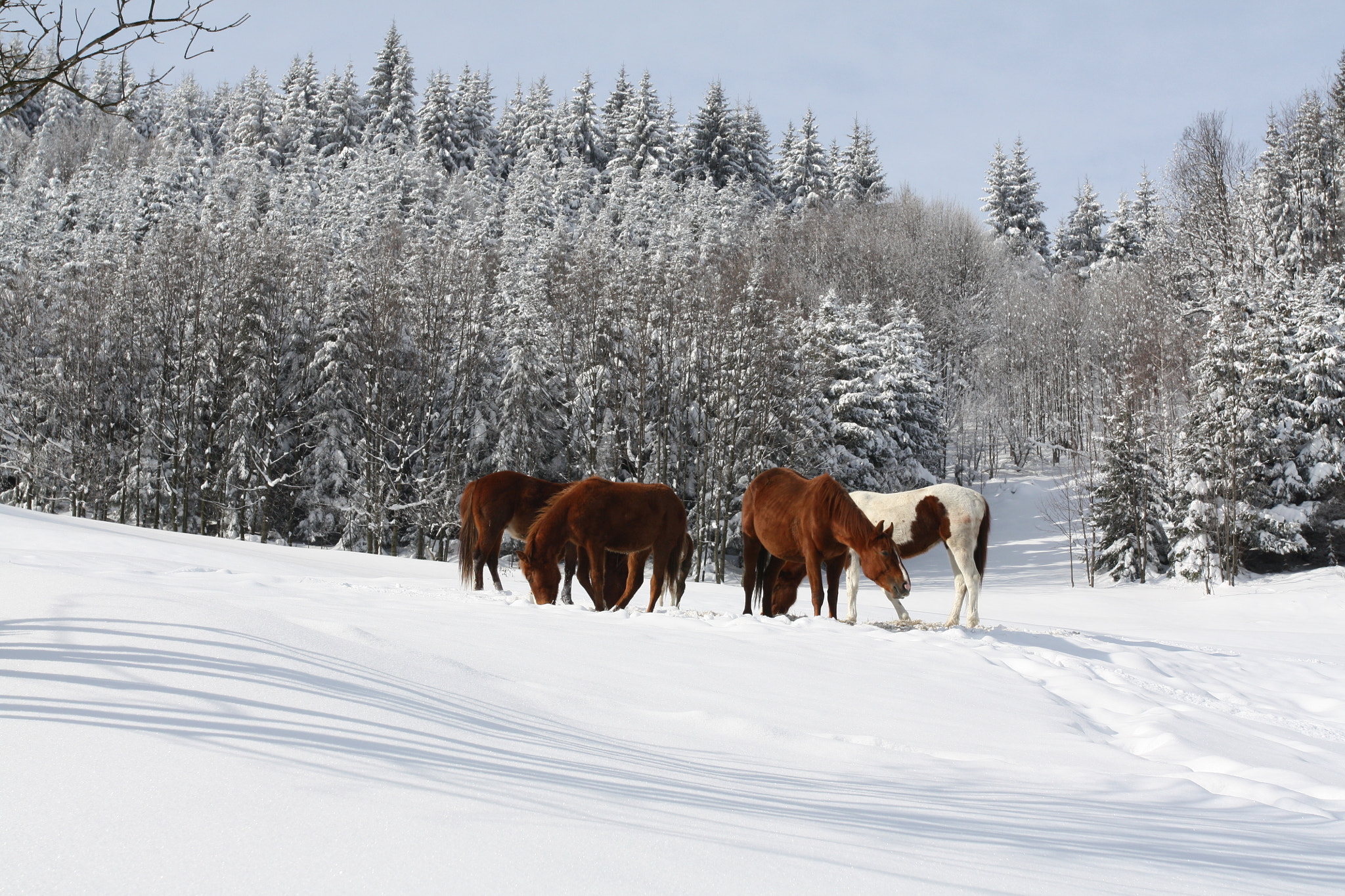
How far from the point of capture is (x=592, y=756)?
2.96 m

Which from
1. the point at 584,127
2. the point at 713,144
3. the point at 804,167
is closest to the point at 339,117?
the point at 584,127

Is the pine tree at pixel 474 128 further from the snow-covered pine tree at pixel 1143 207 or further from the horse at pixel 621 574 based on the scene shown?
the horse at pixel 621 574

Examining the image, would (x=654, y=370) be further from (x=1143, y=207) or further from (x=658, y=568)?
(x=1143, y=207)

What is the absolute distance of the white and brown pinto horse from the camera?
9.12 m

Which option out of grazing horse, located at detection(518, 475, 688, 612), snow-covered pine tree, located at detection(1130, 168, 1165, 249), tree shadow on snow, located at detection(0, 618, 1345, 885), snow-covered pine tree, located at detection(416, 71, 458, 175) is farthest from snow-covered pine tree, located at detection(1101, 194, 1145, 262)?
tree shadow on snow, located at detection(0, 618, 1345, 885)

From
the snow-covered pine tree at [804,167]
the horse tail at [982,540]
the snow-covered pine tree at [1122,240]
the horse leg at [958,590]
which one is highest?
the snow-covered pine tree at [804,167]

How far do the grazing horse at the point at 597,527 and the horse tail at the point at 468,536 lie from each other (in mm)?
650

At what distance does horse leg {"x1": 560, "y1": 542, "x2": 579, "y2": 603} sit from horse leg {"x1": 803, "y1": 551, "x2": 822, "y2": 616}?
8.20ft

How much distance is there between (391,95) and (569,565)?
296 ft

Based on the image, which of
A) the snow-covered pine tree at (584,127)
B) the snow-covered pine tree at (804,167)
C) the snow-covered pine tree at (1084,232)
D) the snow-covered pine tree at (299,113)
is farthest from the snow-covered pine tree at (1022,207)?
the snow-covered pine tree at (299,113)

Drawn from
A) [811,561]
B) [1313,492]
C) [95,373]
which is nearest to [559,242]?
[95,373]

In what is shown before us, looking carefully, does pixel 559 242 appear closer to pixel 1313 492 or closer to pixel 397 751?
pixel 1313 492

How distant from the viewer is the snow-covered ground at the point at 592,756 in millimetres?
1791

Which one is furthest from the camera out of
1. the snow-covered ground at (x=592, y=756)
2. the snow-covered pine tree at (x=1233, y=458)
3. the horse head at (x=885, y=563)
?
the snow-covered pine tree at (x=1233, y=458)
